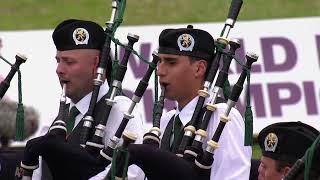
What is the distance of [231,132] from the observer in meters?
7.13

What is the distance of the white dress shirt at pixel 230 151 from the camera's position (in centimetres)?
703

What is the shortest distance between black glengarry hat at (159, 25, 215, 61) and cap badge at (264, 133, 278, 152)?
3.13 feet

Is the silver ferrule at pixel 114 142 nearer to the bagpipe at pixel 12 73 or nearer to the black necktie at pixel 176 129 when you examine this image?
the black necktie at pixel 176 129

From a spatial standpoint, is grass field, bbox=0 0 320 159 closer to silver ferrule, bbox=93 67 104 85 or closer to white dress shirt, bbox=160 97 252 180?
silver ferrule, bbox=93 67 104 85

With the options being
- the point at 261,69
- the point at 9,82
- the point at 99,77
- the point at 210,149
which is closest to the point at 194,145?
the point at 210,149

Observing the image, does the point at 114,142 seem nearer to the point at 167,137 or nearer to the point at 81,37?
the point at 167,137

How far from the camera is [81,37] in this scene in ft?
25.5

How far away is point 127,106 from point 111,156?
544 millimetres

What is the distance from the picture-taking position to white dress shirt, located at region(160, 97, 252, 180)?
7027 mm

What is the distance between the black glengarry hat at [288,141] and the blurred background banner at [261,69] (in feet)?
22.7

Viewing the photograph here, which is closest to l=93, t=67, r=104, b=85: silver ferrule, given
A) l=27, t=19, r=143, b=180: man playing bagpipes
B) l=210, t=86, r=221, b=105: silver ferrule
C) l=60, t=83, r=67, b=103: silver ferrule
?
l=27, t=19, r=143, b=180: man playing bagpipes

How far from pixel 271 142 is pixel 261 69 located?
732 centimetres

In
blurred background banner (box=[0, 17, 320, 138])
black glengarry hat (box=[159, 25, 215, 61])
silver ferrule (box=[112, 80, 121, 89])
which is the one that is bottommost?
blurred background banner (box=[0, 17, 320, 138])

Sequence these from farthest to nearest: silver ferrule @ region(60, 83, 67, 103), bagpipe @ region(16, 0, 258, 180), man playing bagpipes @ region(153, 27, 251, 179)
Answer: silver ferrule @ region(60, 83, 67, 103) → man playing bagpipes @ region(153, 27, 251, 179) → bagpipe @ region(16, 0, 258, 180)
